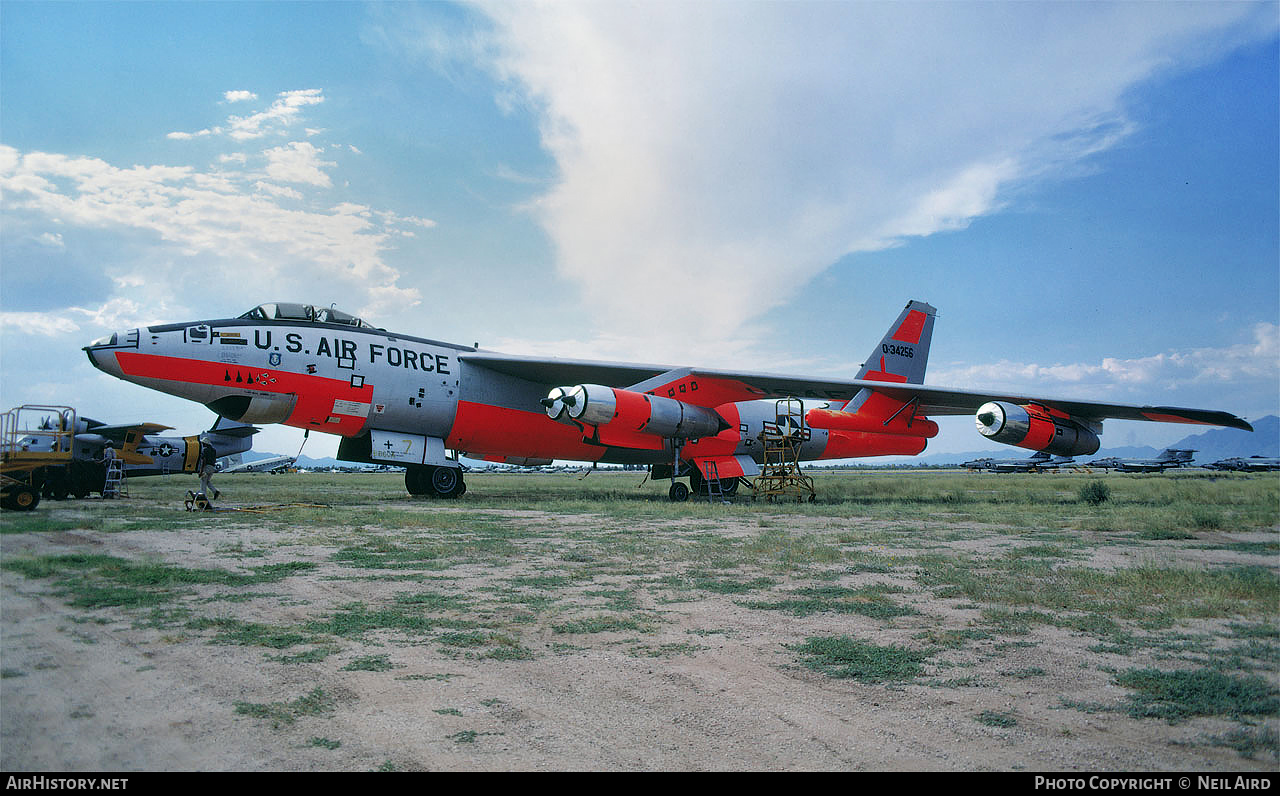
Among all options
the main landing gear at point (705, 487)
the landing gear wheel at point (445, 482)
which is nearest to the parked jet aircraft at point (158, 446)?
the landing gear wheel at point (445, 482)

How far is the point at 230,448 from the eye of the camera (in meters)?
26.4

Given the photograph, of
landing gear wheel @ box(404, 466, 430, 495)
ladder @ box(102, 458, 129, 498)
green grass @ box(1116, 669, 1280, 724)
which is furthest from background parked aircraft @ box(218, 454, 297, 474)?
green grass @ box(1116, 669, 1280, 724)

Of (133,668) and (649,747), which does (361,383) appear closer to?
(133,668)

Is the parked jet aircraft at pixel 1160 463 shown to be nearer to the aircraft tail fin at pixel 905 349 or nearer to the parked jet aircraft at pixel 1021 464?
the parked jet aircraft at pixel 1021 464

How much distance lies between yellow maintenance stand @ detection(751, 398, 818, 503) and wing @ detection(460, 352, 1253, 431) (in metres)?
1.73

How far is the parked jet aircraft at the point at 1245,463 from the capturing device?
189ft

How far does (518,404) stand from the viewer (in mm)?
18766

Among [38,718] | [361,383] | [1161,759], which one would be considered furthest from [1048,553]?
[361,383]

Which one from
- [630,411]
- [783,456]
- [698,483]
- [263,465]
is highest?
[630,411]

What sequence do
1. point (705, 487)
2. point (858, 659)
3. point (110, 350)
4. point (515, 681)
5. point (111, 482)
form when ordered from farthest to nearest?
point (705, 487), point (110, 350), point (111, 482), point (858, 659), point (515, 681)

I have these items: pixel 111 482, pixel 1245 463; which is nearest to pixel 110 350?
pixel 111 482

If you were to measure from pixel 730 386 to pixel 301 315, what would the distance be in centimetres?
1063

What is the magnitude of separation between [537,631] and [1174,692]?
3804 millimetres

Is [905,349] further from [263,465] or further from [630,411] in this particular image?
[263,465]
